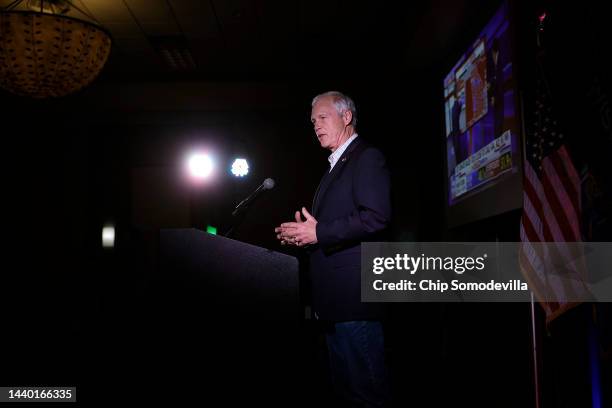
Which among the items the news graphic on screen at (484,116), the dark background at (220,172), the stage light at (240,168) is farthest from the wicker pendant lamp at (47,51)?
the news graphic on screen at (484,116)

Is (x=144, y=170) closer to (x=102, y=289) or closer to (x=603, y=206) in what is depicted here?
(x=102, y=289)

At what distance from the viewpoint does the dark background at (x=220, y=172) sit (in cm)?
437

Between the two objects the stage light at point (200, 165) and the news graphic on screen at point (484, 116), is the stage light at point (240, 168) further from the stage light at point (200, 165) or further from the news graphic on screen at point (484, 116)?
the news graphic on screen at point (484, 116)

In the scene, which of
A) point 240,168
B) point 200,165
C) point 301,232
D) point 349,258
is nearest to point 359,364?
point 349,258

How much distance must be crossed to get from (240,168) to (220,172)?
0.46 m

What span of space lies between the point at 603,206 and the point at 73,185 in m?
5.67

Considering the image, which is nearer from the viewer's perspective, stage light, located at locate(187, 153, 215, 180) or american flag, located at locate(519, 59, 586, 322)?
american flag, located at locate(519, 59, 586, 322)

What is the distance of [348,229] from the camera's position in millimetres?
1981

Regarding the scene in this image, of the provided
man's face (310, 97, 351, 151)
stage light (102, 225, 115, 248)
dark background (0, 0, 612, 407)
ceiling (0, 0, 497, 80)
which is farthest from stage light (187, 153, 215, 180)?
man's face (310, 97, 351, 151)

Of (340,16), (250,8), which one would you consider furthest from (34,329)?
(340,16)

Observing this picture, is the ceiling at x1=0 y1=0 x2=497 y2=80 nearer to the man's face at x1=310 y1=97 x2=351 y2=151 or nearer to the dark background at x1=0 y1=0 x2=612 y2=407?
the dark background at x1=0 y1=0 x2=612 y2=407

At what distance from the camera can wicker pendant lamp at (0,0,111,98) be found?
10.5 ft

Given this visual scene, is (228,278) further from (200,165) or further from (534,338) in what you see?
(200,165)

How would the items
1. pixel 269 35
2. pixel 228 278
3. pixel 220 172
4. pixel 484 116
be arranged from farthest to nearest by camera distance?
pixel 220 172 < pixel 269 35 < pixel 484 116 < pixel 228 278
